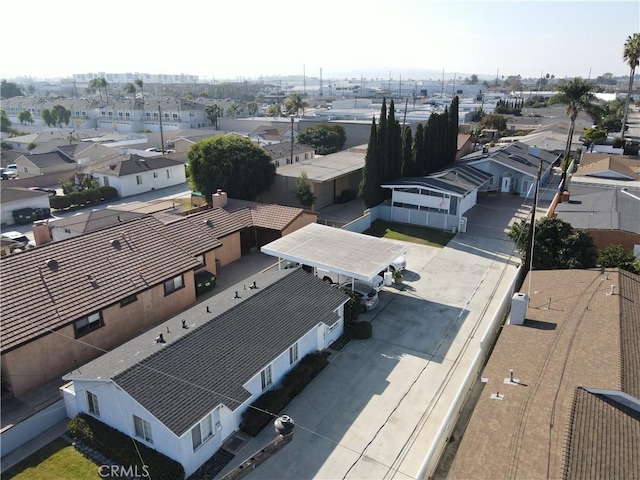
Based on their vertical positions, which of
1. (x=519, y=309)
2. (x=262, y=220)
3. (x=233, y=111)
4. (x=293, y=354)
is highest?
(x=233, y=111)

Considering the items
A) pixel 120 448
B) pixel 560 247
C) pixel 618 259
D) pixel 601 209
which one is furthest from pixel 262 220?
pixel 601 209

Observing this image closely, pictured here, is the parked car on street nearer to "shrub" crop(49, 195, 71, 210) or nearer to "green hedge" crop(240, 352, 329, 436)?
"green hedge" crop(240, 352, 329, 436)

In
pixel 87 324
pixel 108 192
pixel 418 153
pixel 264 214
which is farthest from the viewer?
pixel 108 192

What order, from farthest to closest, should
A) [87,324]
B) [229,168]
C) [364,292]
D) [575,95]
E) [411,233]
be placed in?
[575,95], [229,168], [411,233], [364,292], [87,324]

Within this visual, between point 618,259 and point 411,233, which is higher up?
point 618,259

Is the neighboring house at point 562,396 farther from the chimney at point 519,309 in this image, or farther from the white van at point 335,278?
the white van at point 335,278

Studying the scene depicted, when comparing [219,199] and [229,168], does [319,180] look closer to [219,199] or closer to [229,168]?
[229,168]
